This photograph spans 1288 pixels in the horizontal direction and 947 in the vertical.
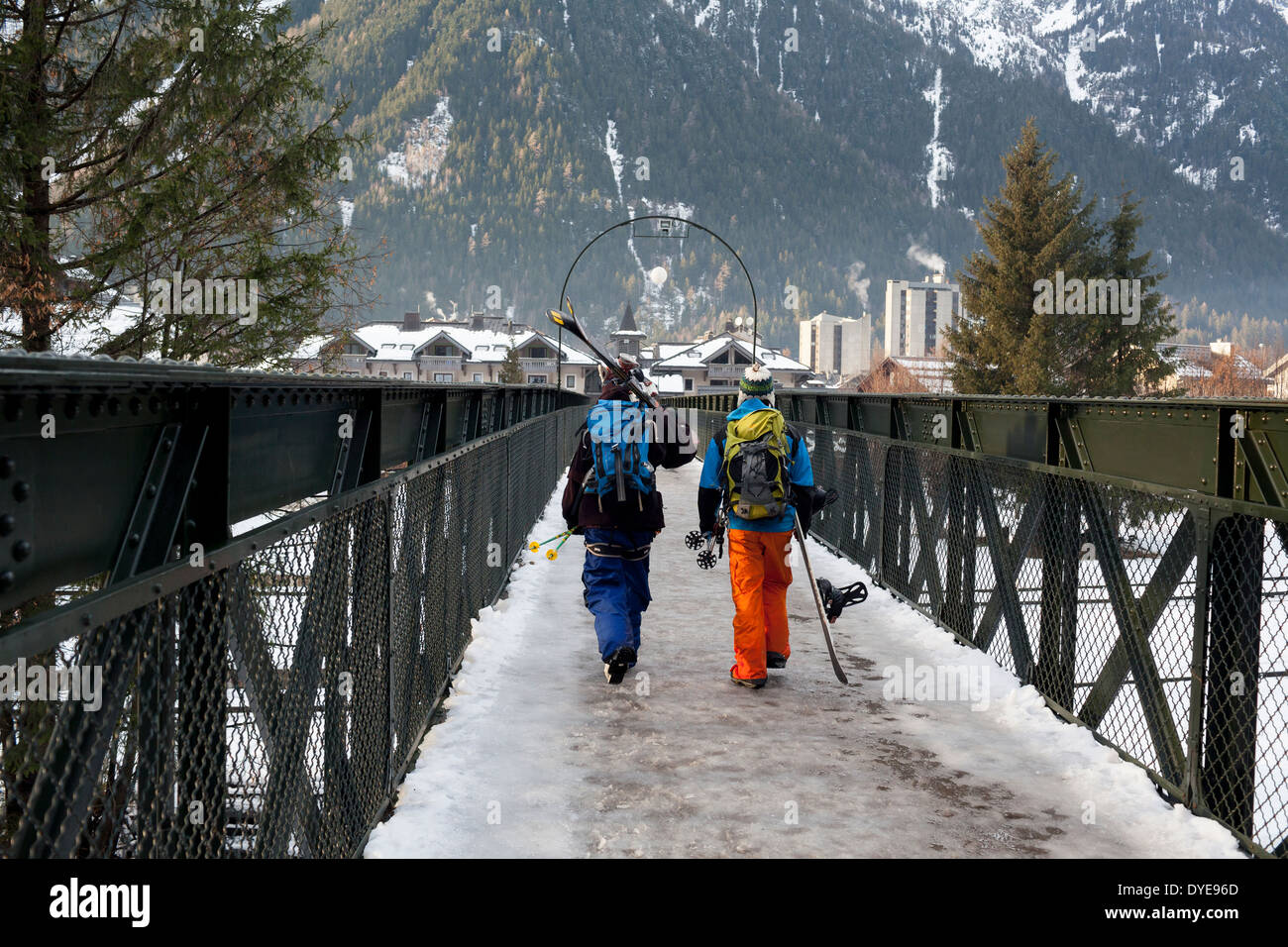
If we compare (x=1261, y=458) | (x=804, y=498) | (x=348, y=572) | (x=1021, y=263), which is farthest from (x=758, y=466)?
(x=1021, y=263)

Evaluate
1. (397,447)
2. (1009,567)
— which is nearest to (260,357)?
(397,447)

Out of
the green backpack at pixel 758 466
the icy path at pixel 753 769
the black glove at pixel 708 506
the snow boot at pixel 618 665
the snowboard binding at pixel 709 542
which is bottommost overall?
the icy path at pixel 753 769

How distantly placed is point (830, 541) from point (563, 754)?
864cm

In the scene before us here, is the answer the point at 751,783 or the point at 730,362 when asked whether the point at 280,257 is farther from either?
the point at 730,362

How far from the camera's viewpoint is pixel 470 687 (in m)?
6.95

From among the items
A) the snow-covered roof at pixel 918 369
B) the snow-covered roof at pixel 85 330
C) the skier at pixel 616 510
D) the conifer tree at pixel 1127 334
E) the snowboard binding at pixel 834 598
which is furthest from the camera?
the snow-covered roof at pixel 918 369

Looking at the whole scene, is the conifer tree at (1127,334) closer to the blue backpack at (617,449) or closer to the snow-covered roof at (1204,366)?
the snow-covered roof at (1204,366)

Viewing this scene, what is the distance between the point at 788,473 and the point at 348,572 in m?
3.69

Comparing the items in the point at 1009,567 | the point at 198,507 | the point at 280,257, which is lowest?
the point at 1009,567

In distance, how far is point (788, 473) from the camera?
7387 millimetres

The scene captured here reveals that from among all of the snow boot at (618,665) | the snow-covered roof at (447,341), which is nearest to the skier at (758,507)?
the snow boot at (618,665)

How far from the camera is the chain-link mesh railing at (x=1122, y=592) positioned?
4734 mm

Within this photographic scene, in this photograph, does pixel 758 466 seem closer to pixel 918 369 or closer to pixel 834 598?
pixel 834 598

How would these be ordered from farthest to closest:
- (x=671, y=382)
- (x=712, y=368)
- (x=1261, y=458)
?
1. (x=671, y=382)
2. (x=712, y=368)
3. (x=1261, y=458)
